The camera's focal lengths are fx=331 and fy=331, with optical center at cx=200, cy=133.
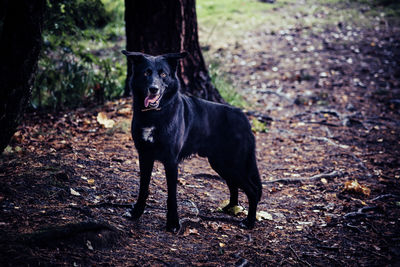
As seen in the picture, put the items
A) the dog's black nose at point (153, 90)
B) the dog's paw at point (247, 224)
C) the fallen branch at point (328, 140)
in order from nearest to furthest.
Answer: the dog's black nose at point (153, 90)
the dog's paw at point (247, 224)
the fallen branch at point (328, 140)

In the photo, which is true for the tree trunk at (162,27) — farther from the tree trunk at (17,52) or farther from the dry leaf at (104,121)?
the tree trunk at (17,52)

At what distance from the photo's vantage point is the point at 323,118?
7.47 meters

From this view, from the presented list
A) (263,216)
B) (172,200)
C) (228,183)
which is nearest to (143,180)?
(172,200)

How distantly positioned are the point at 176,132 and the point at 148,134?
0.29 metres

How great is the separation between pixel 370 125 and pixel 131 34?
5248 mm

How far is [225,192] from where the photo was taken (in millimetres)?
4668

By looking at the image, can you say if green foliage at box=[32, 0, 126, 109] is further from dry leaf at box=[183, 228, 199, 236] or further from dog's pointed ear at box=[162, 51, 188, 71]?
dry leaf at box=[183, 228, 199, 236]

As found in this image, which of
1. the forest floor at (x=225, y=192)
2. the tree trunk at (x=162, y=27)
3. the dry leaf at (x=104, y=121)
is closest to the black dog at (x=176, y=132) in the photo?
the forest floor at (x=225, y=192)

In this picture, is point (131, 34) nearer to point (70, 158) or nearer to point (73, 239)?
point (70, 158)

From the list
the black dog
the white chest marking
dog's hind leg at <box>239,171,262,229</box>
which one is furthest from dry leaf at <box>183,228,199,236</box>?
the white chest marking

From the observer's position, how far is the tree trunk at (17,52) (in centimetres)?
286

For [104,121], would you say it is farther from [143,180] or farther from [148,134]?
[148,134]

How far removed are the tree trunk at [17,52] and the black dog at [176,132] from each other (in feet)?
2.70

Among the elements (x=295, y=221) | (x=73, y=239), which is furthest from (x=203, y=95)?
(x=73, y=239)
